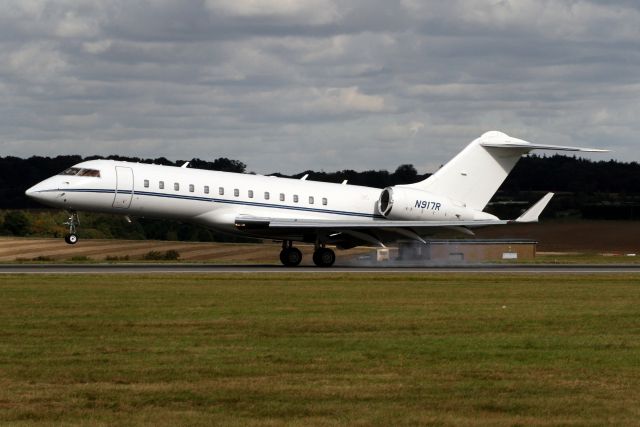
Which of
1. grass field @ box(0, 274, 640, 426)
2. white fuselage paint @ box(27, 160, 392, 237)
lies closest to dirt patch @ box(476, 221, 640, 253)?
white fuselage paint @ box(27, 160, 392, 237)

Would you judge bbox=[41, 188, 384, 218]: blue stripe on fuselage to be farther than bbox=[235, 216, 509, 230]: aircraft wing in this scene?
No

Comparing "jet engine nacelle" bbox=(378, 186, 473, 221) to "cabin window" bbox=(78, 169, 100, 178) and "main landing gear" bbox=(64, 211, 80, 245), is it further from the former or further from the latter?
"main landing gear" bbox=(64, 211, 80, 245)

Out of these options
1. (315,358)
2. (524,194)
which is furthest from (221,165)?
(315,358)

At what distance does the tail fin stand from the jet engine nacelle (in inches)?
20.5

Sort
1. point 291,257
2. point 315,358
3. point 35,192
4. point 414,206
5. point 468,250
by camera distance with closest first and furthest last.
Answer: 1. point 315,358
2. point 35,192
3. point 291,257
4. point 414,206
5. point 468,250

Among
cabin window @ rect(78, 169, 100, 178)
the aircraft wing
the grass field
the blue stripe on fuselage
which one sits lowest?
the grass field

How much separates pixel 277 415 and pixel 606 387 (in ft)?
14.5

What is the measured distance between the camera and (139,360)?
53.0 ft

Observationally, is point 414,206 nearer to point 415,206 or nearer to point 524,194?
point 415,206

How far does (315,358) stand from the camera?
16547 mm

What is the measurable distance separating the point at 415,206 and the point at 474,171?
11.1 feet

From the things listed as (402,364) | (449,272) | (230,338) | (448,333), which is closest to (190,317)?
(230,338)

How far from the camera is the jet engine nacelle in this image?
4612 cm

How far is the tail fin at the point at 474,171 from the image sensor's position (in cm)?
4816
